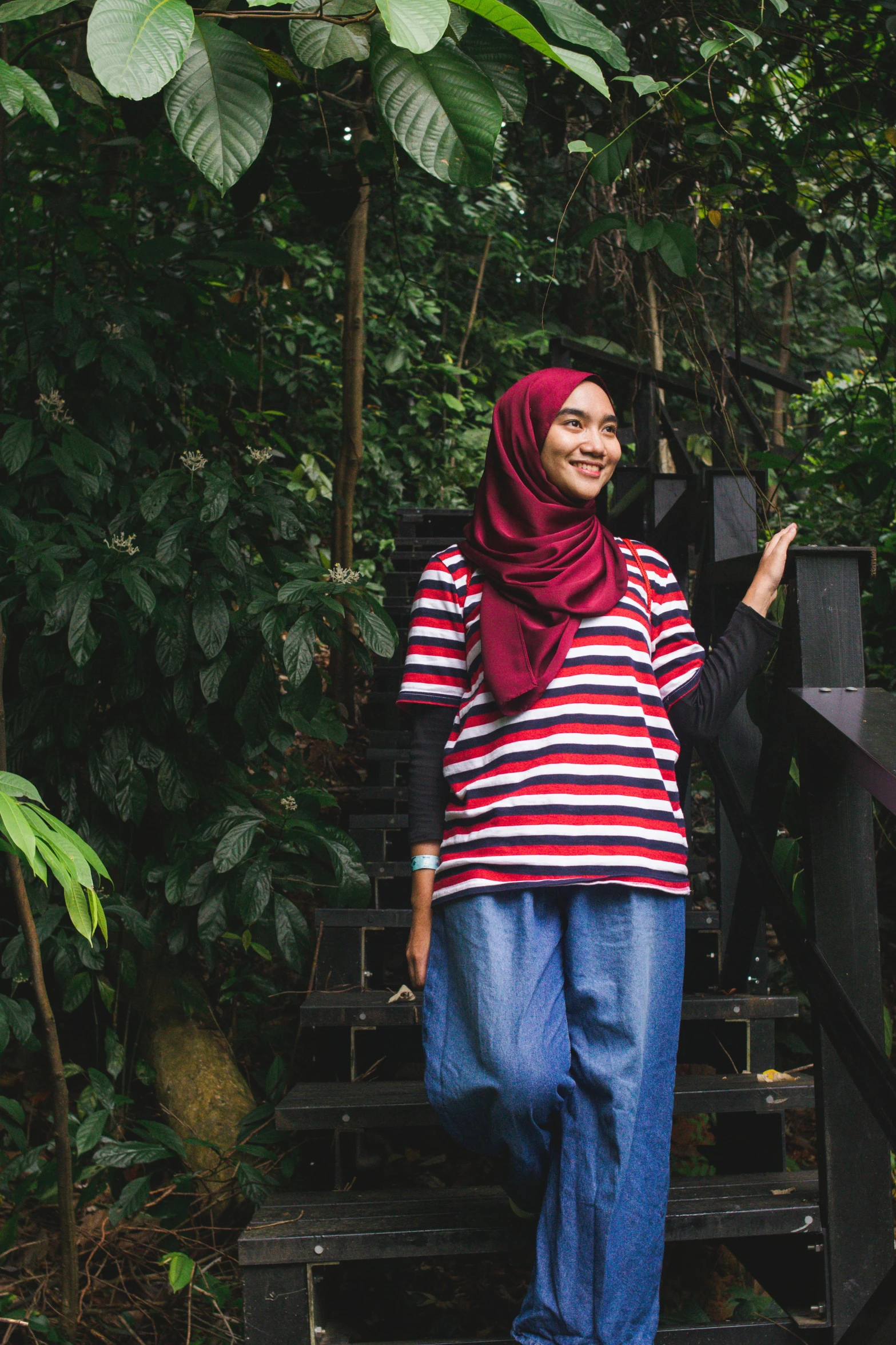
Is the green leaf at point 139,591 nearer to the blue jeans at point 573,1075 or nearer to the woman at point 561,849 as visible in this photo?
the woman at point 561,849

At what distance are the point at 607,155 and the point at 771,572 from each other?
0.94 metres

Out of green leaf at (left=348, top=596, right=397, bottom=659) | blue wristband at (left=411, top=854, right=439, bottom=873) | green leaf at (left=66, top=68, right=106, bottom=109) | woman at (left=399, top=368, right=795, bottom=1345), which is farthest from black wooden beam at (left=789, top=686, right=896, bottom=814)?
green leaf at (left=66, top=68, right=106, bottom=109)

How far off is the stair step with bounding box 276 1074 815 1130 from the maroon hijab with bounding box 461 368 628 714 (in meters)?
0.87

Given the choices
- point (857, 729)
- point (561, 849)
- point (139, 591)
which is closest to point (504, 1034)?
point (561, 849)

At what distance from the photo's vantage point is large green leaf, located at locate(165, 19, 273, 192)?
0.98m

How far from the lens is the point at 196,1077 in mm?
2650

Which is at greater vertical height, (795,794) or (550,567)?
(550,567)

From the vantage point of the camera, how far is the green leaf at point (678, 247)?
2041mm

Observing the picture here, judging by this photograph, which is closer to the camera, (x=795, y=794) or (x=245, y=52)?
(x=245, y=52)

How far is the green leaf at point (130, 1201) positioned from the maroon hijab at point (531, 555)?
4.55 ft

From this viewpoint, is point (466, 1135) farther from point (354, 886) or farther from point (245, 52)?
point (245, 52)

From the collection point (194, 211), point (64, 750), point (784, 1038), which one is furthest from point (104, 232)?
point (784, 1038)

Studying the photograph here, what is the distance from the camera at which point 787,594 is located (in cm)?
176

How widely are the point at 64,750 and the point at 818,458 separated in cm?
304
